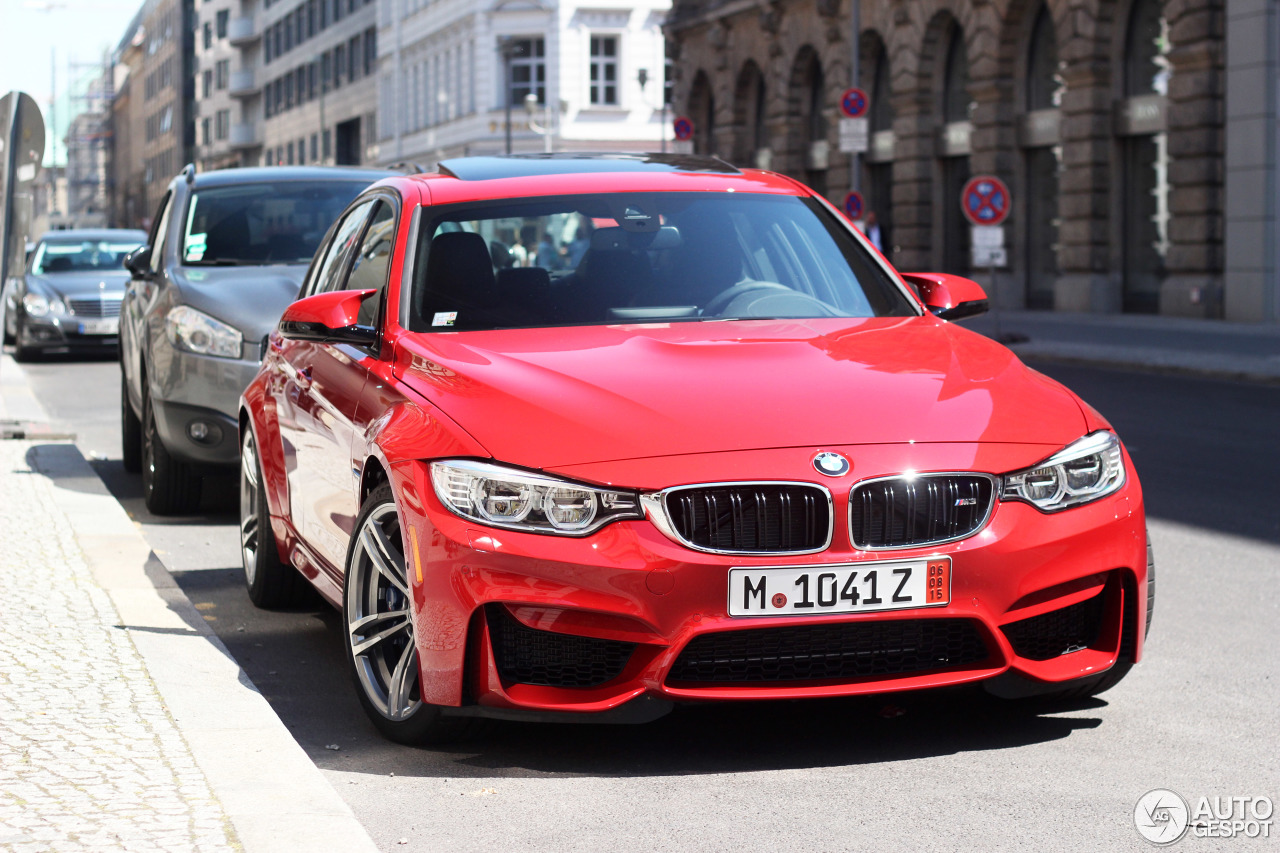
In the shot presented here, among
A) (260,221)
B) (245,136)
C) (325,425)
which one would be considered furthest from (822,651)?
(245,136)

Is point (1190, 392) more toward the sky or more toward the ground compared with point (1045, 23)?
more toward the ground

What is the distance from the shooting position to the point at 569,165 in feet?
20.1

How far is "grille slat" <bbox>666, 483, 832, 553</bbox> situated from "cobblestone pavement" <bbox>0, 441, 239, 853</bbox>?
1.21 meters

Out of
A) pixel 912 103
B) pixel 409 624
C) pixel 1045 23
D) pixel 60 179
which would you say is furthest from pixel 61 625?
pixel 60 179

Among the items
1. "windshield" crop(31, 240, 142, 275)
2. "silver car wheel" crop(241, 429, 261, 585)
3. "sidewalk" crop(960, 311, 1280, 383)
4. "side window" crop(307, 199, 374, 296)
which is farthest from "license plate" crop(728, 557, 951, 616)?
"windshield" crop(31, 240, 142, 275)

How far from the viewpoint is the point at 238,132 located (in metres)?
112

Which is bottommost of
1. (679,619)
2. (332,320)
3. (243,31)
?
(679,619)

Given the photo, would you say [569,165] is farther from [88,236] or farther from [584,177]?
[88,236]

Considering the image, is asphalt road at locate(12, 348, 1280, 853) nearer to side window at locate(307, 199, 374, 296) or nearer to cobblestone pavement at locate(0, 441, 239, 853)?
cobblestone pavement at locate(0, 441, 239, 853)

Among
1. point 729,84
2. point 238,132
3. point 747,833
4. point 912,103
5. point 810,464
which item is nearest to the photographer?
point 747,833

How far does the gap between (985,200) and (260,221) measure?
48.0ft

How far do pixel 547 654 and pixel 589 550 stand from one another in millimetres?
322

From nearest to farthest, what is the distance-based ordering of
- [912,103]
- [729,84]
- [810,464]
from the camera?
1. [810,464]
2. [912,103]
3. [729,84]

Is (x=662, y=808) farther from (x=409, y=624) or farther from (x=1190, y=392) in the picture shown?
(x=1190, y=392)
